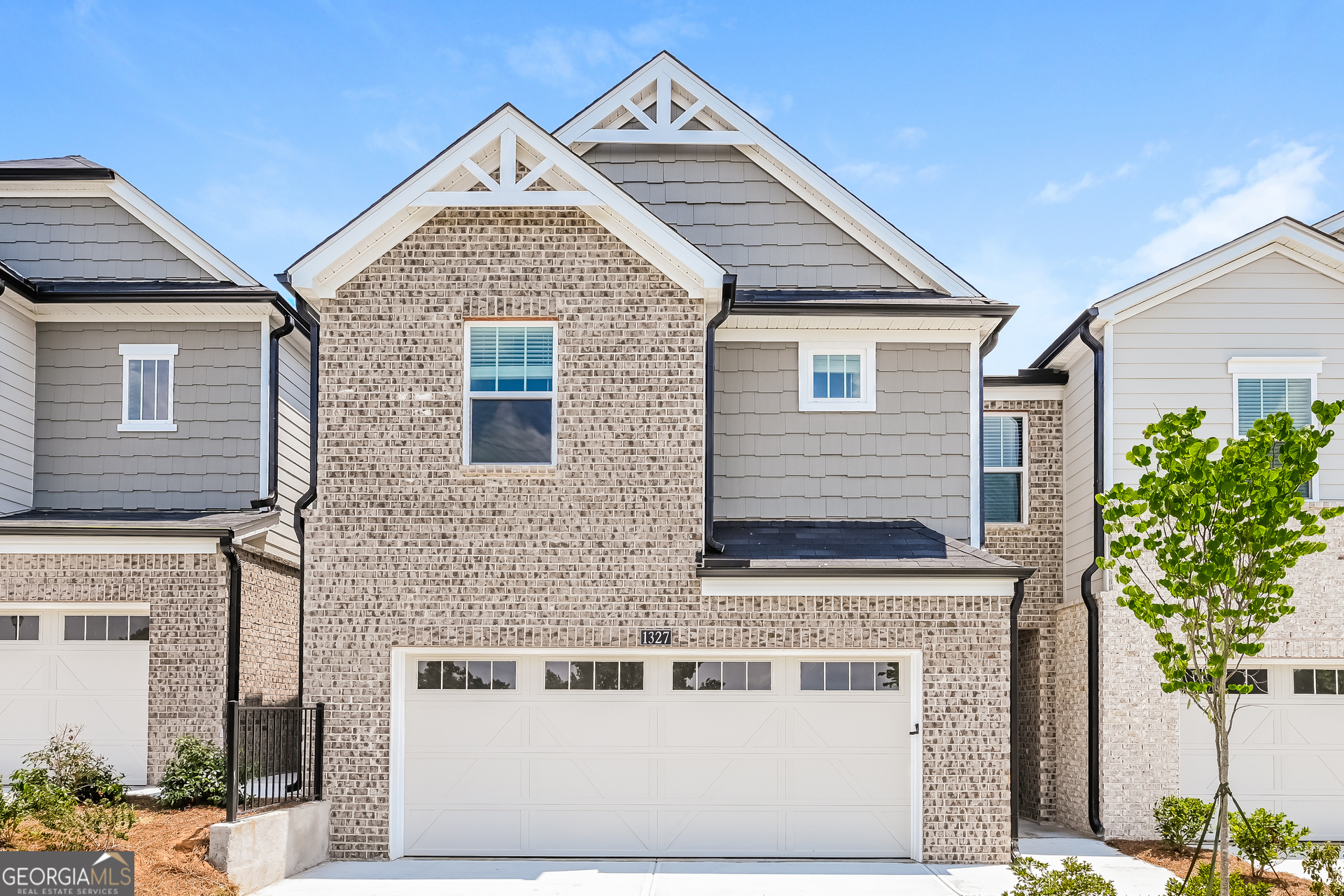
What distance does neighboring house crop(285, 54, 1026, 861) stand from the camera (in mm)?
11234

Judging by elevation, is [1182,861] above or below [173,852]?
below

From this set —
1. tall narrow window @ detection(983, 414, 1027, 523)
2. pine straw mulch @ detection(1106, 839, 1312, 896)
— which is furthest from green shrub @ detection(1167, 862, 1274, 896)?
tall narrow window @ detection(983, 414, 1027, 523)

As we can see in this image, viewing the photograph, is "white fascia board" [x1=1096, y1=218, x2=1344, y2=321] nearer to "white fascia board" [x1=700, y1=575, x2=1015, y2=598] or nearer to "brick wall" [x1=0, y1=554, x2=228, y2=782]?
"white fascia board" [x1=700, y1=575, x2=1015, y2=598]

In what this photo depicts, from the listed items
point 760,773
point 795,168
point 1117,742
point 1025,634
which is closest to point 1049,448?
point 1025,634

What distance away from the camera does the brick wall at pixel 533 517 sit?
36.8 feet

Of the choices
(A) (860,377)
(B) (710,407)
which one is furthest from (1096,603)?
(B) (710,407)

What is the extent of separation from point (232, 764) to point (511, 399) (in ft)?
14.1

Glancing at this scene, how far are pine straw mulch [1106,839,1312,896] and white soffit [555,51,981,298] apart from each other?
6.42 m

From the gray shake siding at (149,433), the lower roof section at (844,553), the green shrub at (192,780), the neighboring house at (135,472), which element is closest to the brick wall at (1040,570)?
the lower roof section at (844,553)

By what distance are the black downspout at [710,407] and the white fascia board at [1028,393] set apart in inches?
168

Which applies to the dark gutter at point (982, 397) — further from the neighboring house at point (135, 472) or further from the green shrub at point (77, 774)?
the green shrub at point (77, 774)

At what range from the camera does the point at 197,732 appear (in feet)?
41.4

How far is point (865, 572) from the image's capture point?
11.1 metres

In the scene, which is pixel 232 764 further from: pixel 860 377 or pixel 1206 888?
pixel 1206 888
